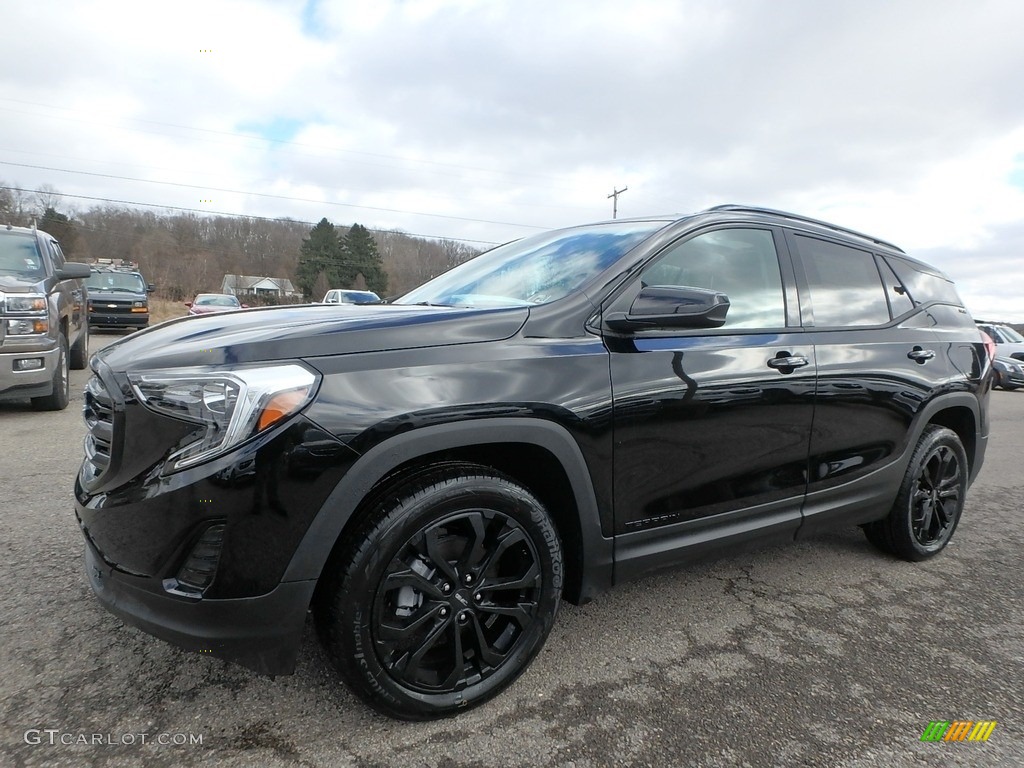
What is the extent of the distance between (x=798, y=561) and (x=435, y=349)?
2.54 metres

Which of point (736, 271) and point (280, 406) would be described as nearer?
point (280, 406)

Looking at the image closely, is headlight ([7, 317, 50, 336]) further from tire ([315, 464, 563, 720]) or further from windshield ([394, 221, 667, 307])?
tire ([315, 464, 563, 720])

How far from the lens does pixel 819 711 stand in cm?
205

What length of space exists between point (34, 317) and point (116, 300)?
43.2ft

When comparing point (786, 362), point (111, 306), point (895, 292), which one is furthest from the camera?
point (111, 306)

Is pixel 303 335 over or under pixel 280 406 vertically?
over

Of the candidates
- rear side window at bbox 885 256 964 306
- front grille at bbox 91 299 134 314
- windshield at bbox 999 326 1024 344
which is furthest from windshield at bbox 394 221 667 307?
windshield at bbox 999 326 1024 344

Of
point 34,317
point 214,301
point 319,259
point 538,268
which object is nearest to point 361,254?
point 319,259

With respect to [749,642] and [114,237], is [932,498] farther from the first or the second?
[114,237]

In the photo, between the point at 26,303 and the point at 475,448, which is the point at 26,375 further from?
the point at 475,448

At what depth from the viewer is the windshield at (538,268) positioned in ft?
7.86

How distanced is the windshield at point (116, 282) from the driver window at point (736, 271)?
1887 centimetres

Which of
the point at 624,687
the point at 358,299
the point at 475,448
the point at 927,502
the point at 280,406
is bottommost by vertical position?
the point at 624,687

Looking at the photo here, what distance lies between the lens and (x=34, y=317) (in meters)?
5.56
